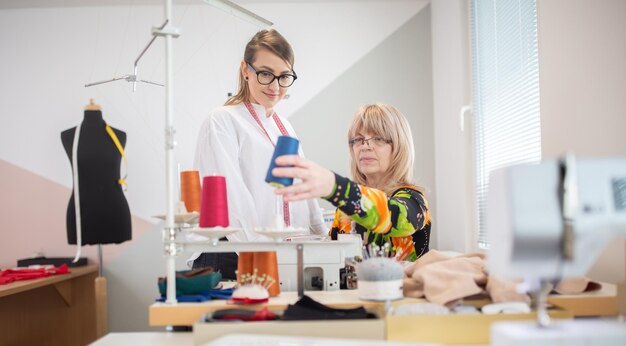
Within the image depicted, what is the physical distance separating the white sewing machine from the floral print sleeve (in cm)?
61

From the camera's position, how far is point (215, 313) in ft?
4.34

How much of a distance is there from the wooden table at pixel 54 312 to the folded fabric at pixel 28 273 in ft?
0.15

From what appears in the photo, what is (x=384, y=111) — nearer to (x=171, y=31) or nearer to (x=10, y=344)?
(x=171, y=31)

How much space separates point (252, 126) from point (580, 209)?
4.59 feet

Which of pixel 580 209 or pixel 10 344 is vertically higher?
pixel 580 209

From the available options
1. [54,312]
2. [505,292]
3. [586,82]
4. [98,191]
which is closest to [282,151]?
[505,292]

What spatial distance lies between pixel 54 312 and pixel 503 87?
11.7 ft

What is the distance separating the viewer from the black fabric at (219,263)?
2.04 metres

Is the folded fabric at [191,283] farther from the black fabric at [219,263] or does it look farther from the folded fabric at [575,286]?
the folded fabric at [575,286]

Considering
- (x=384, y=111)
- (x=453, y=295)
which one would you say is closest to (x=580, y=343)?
(x=453, y=295)

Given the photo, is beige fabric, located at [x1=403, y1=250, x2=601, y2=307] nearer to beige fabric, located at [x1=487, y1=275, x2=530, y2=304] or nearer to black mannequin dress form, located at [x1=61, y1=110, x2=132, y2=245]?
beige fabric, located at [x1=487, y1=275, x2=530, y2=304]

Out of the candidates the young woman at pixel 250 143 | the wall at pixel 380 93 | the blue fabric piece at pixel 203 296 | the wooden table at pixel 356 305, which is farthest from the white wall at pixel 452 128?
the blue fabric piece at pixel 203 296

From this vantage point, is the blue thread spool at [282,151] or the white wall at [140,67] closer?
the blue thread spool at [282,151]

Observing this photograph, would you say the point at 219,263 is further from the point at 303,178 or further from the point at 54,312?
the point at 54,312
